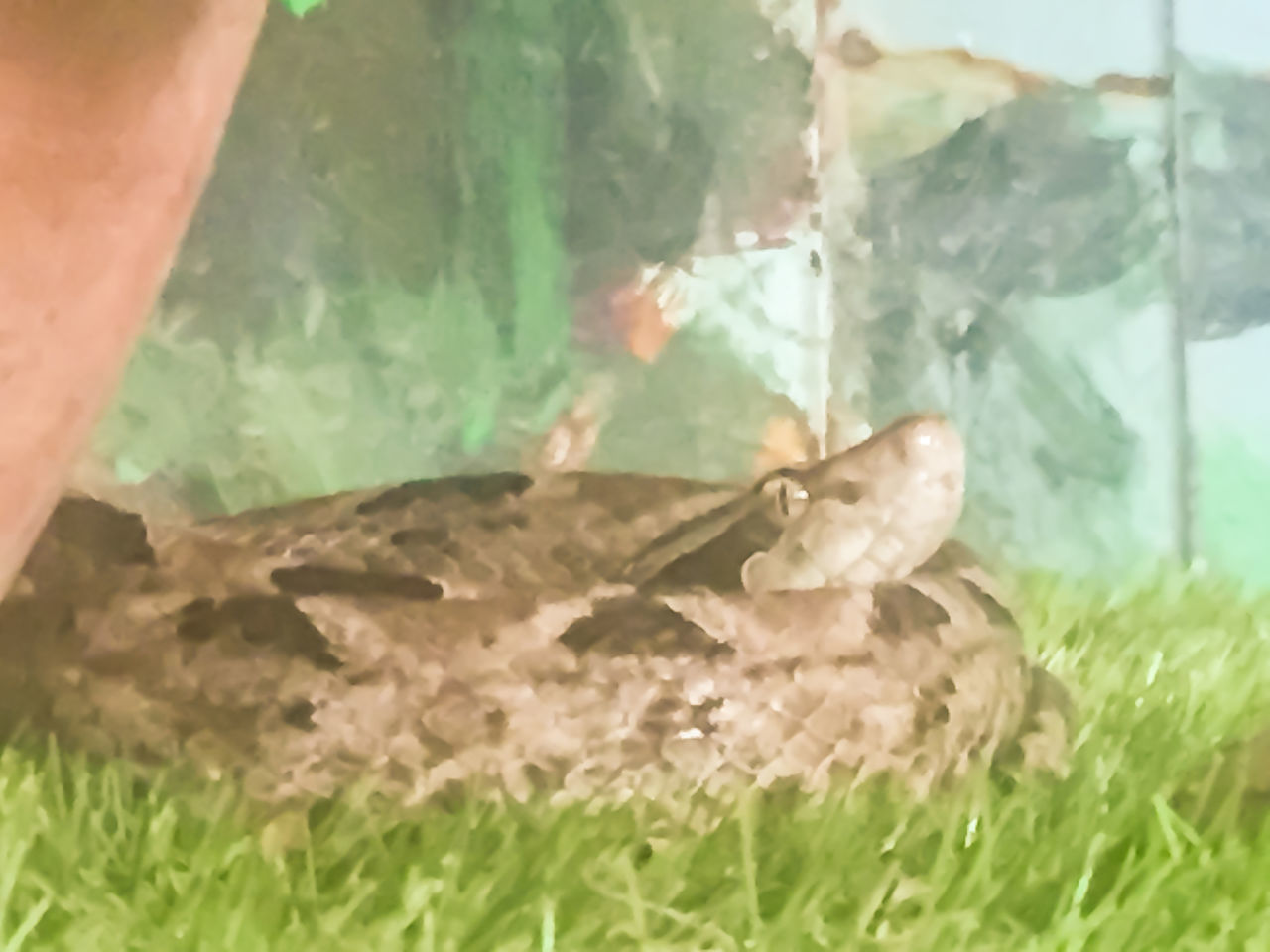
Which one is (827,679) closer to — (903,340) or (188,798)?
(188,798)

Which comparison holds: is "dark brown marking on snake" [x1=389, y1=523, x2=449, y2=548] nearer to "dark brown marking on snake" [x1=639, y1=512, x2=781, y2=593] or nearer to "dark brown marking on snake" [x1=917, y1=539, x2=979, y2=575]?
"dark brown marking on snake" [x1=639, y1=512, x2=781, y2=593]

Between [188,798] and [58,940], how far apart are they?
157mm

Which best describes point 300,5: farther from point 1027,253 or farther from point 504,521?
point 1027,253

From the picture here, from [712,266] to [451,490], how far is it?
0.39 m

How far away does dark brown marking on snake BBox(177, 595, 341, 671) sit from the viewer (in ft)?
2.38

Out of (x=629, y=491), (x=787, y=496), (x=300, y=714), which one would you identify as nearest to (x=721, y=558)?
(x=787, y=496)

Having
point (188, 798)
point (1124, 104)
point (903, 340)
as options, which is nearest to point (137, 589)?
point (188, 798)

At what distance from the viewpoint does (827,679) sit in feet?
Answer: 2.49

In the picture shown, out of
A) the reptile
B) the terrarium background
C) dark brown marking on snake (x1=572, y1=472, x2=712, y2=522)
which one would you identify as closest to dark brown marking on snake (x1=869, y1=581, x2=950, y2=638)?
the reptile

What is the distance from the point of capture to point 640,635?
29.4 inches

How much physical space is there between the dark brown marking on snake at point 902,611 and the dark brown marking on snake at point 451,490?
35 centimetres

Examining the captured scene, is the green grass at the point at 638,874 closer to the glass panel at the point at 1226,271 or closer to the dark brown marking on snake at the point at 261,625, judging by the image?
the dark brown marking on snake at the point at 261,625

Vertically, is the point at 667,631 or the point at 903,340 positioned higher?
the point at 903,340

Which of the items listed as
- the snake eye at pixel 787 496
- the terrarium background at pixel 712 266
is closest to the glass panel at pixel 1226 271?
the terrarium background at pixel 712 266
